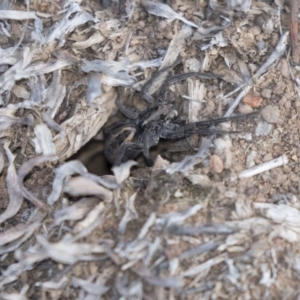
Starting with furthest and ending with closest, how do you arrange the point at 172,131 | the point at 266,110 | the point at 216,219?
1. the point at 172,131
2. the point at 266,110
3. the point at 216,219

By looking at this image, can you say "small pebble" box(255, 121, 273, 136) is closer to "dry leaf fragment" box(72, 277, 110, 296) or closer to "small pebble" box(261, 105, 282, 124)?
"small pebble" box(261, 105, 282, 124)

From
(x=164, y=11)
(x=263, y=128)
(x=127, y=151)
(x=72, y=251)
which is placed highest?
(x=164, y=11)

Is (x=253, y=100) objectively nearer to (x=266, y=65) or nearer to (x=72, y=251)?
(x=266, y=65)

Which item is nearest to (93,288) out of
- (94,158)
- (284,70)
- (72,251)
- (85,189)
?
(72,251)

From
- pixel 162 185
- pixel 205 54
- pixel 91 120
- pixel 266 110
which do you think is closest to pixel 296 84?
pixel 266 110

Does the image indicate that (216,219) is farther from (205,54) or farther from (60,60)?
(60,60)

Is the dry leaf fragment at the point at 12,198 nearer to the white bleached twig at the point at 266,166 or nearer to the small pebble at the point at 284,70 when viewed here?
the white bleached twig at the point at 266,166
